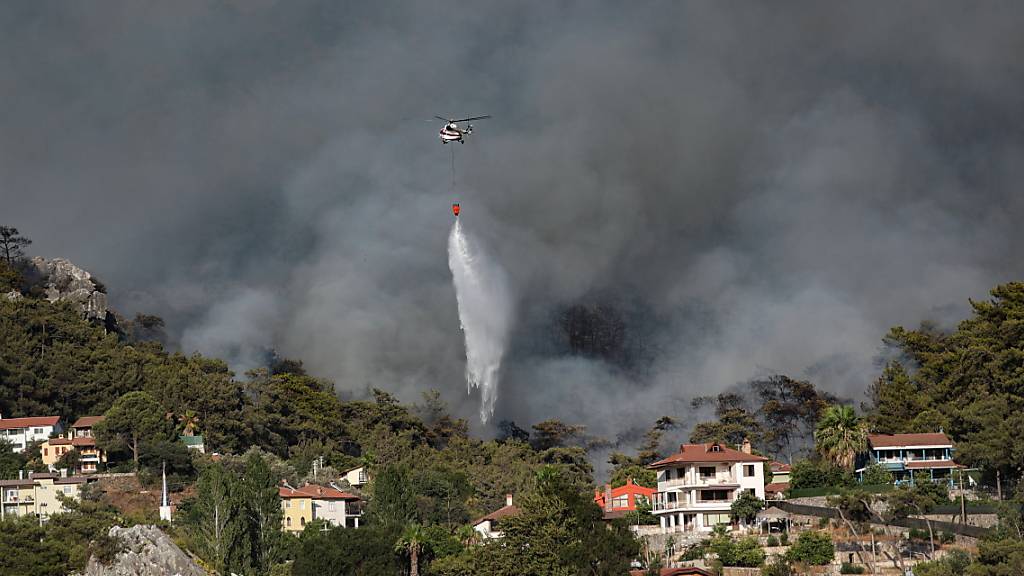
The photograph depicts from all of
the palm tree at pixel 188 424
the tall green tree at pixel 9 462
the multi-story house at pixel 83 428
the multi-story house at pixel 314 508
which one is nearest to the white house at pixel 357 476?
the palm tree at pixel 188 424

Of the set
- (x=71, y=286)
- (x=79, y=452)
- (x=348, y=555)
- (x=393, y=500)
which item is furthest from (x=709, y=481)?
(x=71, y=286)

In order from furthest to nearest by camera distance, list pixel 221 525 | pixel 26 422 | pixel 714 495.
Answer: pixel 26 422 < pixel 714 495 < pixel 221 525

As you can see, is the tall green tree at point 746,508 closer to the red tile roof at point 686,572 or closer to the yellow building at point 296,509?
the red tile roof at point 686,572

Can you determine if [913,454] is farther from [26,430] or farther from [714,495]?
[26,430]

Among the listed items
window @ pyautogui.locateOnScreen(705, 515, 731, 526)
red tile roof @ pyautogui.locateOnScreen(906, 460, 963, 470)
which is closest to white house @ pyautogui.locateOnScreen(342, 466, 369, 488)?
window @ pyautogui.locateOnScreen(705, 515, 731, 526)

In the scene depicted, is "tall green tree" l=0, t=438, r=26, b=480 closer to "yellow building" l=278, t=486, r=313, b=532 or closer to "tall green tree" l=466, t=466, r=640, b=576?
"yellow building" l=278, t=486, r=313, b=532

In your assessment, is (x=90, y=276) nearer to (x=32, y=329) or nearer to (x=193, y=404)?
(x=32, y=329)
